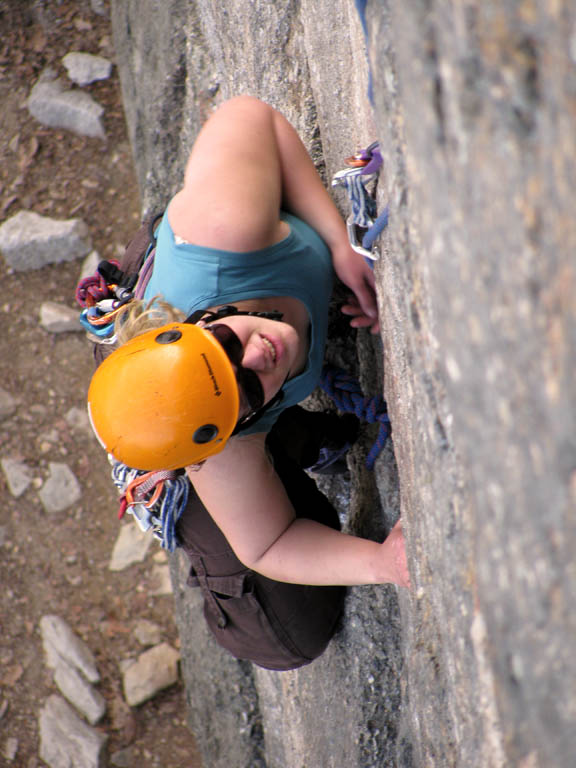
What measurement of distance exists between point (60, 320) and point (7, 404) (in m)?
0.67

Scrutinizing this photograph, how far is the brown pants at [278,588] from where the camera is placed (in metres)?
2.11

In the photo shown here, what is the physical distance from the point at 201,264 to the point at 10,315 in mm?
3404

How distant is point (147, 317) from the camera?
69.0 inches

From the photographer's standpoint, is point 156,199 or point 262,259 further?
point 156,199

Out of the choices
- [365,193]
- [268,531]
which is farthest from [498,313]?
[268,531]

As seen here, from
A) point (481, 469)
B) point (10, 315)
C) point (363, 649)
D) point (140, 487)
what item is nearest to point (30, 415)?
point (10, 315)

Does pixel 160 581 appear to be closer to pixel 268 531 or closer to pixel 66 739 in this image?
pixel 66 739

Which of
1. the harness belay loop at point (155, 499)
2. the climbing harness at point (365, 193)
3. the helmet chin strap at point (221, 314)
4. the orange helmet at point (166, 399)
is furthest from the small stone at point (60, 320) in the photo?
the climbing harness at point (365, 193)

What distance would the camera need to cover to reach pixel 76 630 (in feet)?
13.8

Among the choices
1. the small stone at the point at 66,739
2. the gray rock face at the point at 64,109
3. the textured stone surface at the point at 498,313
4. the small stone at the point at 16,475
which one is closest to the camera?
the textured stone surface at the point at 498,313

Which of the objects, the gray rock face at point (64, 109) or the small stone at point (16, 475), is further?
the gray rock face at point (64, 109)

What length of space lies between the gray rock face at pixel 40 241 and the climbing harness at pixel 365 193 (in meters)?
3.58

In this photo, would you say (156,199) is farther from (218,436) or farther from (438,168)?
(438,168)

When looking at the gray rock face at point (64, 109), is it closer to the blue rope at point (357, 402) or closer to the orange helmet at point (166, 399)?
the blue rope at point (357, 402)
